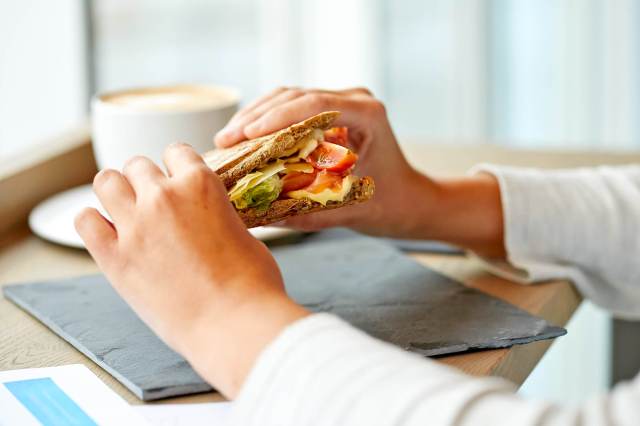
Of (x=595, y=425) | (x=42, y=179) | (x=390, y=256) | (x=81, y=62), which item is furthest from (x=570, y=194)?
(x=81, y=62)

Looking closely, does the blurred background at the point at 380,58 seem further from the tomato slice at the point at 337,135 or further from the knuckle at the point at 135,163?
the knuckle at the point at 135,163

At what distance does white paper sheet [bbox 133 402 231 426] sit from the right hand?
0.30m

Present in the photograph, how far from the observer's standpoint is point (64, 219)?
1.22 metres

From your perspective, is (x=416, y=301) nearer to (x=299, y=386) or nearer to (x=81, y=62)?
(x=299, y=386)

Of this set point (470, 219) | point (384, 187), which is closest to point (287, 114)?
point (384, 187)

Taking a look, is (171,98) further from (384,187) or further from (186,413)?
(186,413)

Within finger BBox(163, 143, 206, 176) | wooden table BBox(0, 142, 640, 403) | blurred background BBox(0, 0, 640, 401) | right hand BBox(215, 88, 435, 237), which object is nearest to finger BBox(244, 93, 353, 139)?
right hand BBox(215, 88, 435, 237)

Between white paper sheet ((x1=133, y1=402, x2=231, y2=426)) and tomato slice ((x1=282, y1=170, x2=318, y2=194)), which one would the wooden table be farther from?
tomato slice ((x1=282, y1=170, x2=318, y2=194))

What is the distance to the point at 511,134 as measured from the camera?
2.83 m

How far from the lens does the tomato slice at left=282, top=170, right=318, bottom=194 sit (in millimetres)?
914

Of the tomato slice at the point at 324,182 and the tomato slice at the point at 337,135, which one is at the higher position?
the tomato slice at the point at 337,135

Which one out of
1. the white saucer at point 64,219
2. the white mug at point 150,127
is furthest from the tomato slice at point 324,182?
the white mug at point 150,127

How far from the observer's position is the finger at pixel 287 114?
A: 94 cm

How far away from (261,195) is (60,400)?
255 mm
